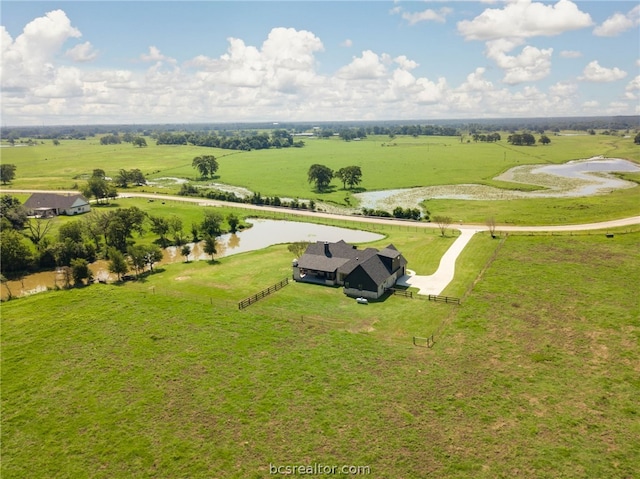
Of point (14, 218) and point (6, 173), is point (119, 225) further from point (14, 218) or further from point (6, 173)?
point (6, 173)

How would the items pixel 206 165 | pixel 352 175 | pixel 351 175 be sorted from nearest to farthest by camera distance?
pixel 352 175 < pixel 351 175 < pixel 206 165

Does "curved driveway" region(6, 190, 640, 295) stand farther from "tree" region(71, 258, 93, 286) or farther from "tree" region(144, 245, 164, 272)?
"tree" region(71, 258, 93, 286)

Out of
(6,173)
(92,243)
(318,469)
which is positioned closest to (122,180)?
(6,173)

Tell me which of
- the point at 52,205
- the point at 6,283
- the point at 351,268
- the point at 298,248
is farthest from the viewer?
the point at 52,205

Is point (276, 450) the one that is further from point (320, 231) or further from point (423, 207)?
point (423, 207)

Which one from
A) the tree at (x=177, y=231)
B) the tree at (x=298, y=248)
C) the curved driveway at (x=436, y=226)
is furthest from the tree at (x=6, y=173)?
the tree at (x=298, y=248)

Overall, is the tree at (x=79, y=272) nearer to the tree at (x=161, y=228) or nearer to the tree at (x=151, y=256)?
the tree at (x=151, y=256)

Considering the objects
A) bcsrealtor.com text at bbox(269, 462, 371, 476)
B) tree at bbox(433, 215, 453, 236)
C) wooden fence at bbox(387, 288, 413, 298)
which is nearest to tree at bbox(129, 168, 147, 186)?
tree at bbox(433, 215, 453, 236)
